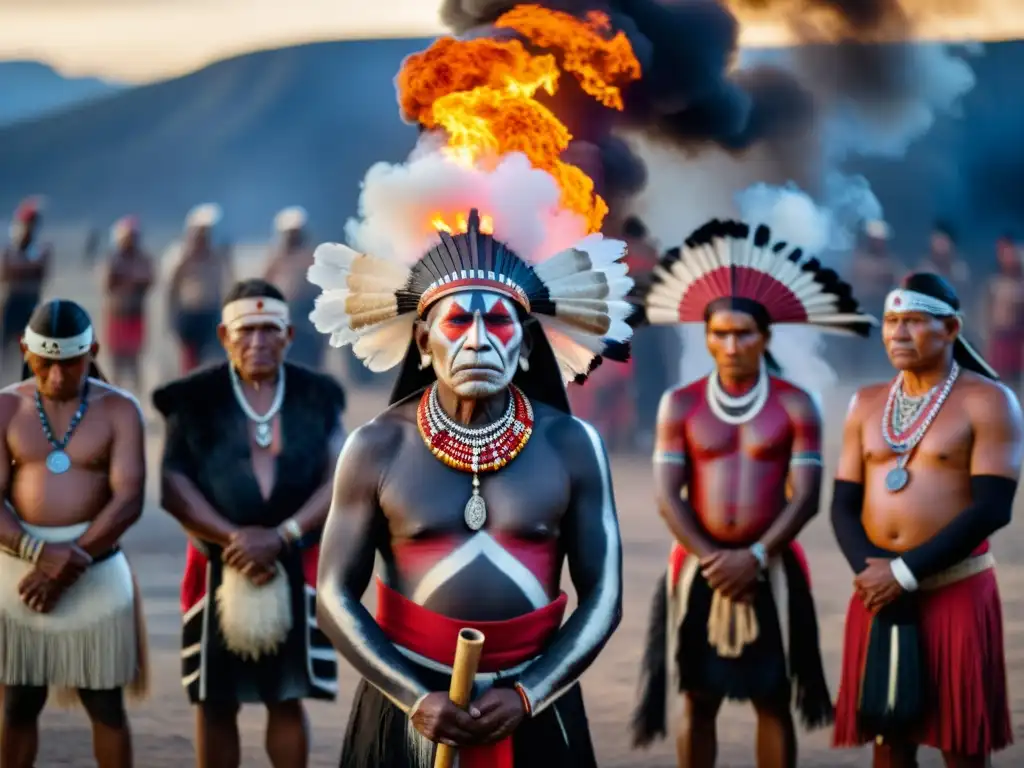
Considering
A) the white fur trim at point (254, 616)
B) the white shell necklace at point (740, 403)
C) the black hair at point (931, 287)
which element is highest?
the black hair at point (931, 287)

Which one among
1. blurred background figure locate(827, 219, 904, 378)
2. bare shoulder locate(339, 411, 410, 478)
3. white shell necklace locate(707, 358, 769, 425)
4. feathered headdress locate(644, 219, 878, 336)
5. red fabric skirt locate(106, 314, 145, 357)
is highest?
blurred background figure locate(827, 219, 904, 378)

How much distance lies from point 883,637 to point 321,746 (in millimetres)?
2434

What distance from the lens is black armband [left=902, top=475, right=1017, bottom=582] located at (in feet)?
18.4

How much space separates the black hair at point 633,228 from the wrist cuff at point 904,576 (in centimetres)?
541

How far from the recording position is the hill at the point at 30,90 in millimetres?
23406

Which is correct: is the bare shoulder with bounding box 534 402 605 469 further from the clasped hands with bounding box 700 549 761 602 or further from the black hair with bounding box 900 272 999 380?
the black hair with bounding box 900 272 999 380

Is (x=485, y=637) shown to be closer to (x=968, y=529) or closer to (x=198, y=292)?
(x=968, y=529)

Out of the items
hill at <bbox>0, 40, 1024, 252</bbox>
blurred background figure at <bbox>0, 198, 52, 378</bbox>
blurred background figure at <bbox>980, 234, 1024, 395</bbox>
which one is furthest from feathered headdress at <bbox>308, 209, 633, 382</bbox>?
hill at <bbox>0, 40, 1024, 252</bbox>

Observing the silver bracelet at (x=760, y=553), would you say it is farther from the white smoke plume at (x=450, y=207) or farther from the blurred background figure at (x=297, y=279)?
the blurred background figure at (x=297, y=279)

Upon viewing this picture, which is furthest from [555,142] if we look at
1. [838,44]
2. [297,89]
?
[297,89]

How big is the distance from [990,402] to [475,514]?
2296 mm

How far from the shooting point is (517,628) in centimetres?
427

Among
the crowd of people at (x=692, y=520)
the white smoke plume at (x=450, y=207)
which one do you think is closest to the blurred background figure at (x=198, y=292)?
the crowd of people at (x=692, y=520)

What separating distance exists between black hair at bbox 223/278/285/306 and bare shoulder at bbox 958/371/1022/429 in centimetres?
261
